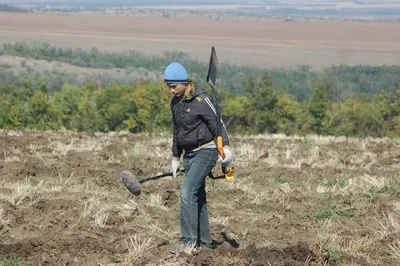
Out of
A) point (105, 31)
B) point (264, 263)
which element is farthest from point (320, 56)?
point (264, 263)

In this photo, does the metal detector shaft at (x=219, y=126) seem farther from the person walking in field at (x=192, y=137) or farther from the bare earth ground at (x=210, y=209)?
the bare earth ground at (x=210, y=209)

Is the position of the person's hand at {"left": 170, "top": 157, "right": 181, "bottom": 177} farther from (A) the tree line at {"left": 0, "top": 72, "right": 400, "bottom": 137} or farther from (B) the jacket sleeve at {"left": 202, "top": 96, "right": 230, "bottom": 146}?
(A) the tree line at {"left": 0, "top": 72, "right": 400, "bottom": 137}

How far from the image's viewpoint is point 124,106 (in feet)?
178

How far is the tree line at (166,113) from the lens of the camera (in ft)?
171

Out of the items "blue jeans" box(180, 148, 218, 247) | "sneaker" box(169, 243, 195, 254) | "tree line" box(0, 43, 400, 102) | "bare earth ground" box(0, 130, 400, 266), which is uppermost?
"blue jeans" box(180, 148, 218, 247)

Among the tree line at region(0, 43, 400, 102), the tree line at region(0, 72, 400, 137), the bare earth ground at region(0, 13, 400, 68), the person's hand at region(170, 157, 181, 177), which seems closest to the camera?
the person's hand at region(170, 157, 181, 177)

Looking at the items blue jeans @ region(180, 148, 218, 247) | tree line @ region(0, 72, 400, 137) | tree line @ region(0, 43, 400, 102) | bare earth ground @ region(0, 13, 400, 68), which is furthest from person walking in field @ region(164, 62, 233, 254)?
bare earth ground @ region(0, 13, 400, 68)

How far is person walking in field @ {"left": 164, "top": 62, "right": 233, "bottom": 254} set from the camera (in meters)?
5.79

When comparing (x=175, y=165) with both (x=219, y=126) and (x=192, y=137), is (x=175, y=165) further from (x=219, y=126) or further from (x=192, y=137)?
(x=219, y=126)

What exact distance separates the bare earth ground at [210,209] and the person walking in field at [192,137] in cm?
33

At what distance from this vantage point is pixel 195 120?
5.83 metres

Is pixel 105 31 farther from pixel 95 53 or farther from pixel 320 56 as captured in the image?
pixel 320 56

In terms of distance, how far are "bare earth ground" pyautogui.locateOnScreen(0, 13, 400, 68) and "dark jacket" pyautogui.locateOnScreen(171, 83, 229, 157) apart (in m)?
89.4

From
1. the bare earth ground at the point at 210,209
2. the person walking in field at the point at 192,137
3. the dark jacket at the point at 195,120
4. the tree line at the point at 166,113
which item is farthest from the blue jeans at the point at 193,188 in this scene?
the tree line at the point at 166,113
